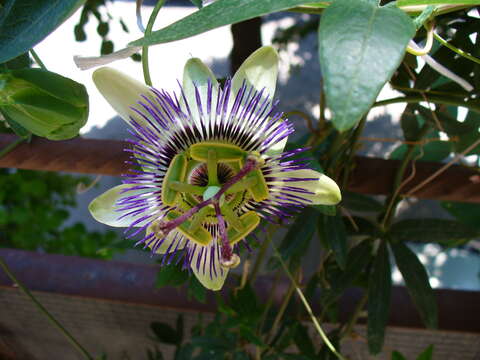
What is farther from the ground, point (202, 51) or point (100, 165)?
point (202, 51)

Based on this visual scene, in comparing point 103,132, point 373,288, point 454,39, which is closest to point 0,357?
point 373,288

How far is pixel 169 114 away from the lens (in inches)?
19.1

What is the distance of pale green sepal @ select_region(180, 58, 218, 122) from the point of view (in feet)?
1.58

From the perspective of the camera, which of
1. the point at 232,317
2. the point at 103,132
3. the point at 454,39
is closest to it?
the point at 454,39

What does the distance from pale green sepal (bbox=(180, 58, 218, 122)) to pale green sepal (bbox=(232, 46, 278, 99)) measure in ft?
0.09

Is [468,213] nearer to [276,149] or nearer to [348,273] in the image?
[348,273]

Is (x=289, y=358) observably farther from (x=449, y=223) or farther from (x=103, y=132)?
(x=103, y=132)

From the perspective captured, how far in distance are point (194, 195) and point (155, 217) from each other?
0.15 feet

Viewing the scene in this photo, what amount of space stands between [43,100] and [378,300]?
0.58 metres

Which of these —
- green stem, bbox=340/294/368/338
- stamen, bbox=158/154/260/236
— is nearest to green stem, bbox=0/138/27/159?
stamen, bbox=158/154/260/236

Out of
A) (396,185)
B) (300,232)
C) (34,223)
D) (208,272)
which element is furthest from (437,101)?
(34,223)

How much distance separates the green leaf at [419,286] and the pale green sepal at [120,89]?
522 mm

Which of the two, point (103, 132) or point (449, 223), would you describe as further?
point (103, 132)

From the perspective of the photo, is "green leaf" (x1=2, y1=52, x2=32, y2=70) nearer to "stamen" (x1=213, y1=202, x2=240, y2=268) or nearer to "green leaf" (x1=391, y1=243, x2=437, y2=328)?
"stamen" (x1=213, y1=202, x2=240, y2=268)
